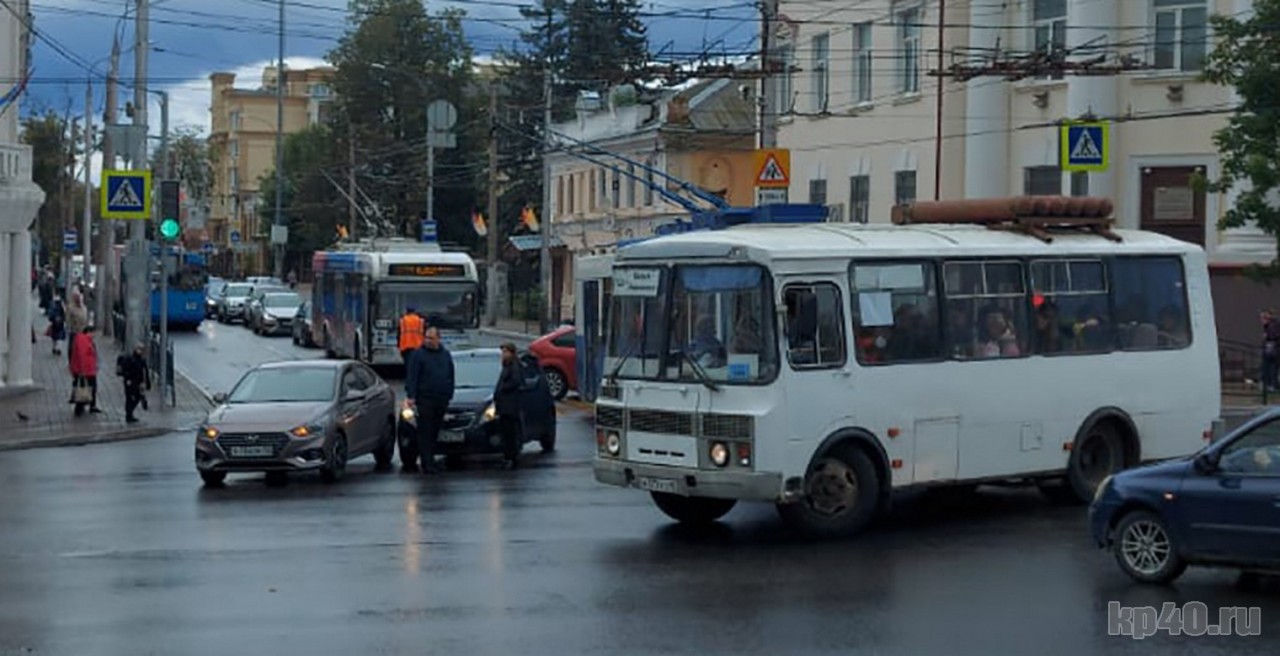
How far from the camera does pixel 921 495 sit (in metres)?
19.2

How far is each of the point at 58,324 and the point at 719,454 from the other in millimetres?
39725

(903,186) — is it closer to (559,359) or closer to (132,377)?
(559,359)

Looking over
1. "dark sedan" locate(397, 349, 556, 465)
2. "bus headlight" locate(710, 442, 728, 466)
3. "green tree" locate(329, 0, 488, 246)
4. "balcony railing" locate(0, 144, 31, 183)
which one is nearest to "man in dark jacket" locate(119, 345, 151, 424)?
"balcony railing" locate(0, 144, 31, 183)

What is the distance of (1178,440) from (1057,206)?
2.80 m

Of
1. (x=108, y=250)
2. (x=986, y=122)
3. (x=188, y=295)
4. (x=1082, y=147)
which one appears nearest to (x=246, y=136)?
(x=188, y=295)

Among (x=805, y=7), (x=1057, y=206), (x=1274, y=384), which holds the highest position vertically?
(x=805, y=7)

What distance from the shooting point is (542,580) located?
13.6m

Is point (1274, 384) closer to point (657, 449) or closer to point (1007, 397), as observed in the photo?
point (1007, 397)

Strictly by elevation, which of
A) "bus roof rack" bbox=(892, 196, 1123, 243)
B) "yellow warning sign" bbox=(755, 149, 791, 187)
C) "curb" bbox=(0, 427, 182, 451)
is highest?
"yellow warning sign" bbox=(755, 149, 791, 187)

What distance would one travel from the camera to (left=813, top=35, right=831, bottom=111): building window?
1982 inches

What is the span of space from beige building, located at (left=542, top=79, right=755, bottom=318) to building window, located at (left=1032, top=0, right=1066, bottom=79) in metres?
22.4

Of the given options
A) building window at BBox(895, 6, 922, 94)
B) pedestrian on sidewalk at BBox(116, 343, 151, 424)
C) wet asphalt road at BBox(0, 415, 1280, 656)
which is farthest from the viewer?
building window at BBox(895, 6, 922, 94)

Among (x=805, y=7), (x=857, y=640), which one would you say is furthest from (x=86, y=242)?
(x=857, y=640)

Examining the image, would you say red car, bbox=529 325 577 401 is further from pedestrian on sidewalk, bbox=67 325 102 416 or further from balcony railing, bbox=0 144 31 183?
balcony railing, bbox=0 144 31 183
